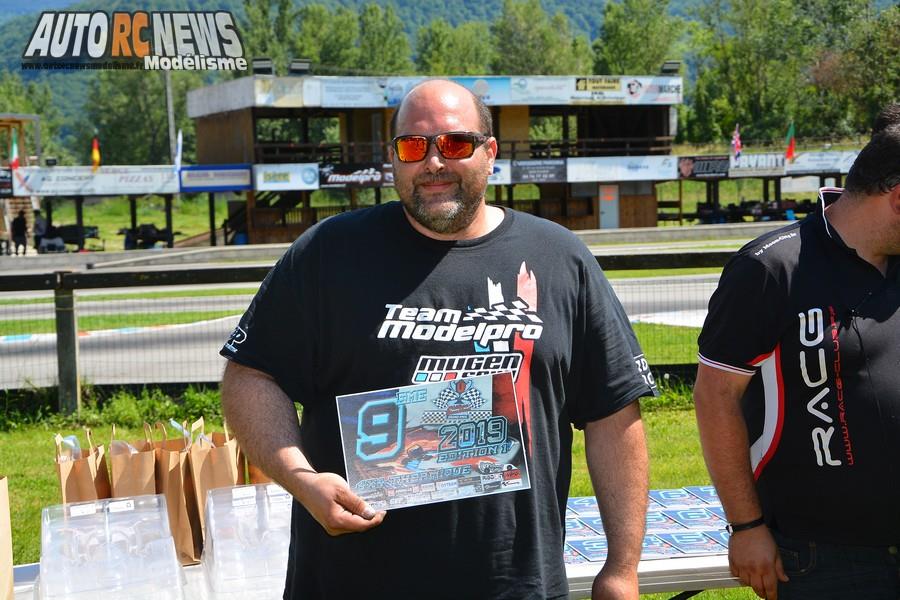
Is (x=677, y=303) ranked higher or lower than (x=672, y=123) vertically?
lower

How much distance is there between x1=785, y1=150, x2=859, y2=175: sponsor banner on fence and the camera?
5294 cm

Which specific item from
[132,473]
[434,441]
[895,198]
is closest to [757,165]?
[132,473]

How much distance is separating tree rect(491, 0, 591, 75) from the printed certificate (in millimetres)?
106427

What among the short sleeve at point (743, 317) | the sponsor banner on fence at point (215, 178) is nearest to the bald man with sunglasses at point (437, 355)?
the short sleeve at point (743, 317)

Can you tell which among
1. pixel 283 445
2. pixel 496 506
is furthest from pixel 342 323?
pixel 496 506

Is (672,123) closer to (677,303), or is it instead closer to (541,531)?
(677,303)

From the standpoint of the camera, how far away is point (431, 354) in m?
2.66

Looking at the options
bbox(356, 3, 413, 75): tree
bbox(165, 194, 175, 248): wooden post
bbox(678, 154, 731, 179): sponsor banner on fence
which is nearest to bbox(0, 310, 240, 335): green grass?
bbox(165, 194, 175, 248): wooden post

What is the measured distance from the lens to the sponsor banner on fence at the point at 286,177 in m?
46.0

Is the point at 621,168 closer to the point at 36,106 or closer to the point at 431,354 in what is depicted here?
the point at 431,354

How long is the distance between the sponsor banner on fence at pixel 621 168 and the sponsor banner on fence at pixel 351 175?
329 inches

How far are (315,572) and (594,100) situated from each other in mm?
50964

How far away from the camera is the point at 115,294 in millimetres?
21828

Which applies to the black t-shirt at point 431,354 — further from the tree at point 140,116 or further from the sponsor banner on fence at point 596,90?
the tree at point 140,116
